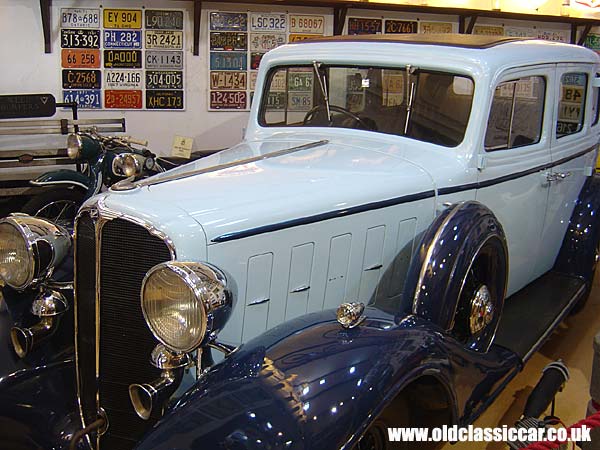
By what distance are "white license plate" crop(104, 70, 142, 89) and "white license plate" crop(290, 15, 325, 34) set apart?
1375 mm

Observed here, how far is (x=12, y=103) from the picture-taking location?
15.6ft

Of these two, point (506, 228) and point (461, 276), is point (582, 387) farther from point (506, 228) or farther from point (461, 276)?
point (461, 276)

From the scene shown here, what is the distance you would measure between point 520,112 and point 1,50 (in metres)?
3.75

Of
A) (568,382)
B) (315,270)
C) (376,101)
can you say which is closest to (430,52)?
(376,101)

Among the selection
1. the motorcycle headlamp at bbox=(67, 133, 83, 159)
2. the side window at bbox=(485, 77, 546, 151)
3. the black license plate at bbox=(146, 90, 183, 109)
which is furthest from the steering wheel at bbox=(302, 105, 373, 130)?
the black license plate at bbox=(146, 90, 183, 109)

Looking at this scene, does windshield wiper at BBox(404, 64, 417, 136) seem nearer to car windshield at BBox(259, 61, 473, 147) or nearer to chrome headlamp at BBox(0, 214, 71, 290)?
car windshield at BBox(259, 61, 473, 147)

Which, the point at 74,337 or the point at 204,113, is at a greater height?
the point at 204,113

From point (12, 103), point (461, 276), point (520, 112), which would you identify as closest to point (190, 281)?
point (461, 276)

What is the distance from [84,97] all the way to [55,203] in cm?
116

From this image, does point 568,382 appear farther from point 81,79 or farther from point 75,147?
point 81,79

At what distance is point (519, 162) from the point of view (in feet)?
A: 9.83

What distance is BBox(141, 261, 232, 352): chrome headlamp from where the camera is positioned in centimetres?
172

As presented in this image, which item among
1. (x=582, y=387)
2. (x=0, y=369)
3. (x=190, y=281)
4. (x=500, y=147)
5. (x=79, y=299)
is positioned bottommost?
(x=582, y=387)

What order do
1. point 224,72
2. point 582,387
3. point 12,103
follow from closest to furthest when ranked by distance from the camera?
point 582,387 < point 12,103 < point 224,72
